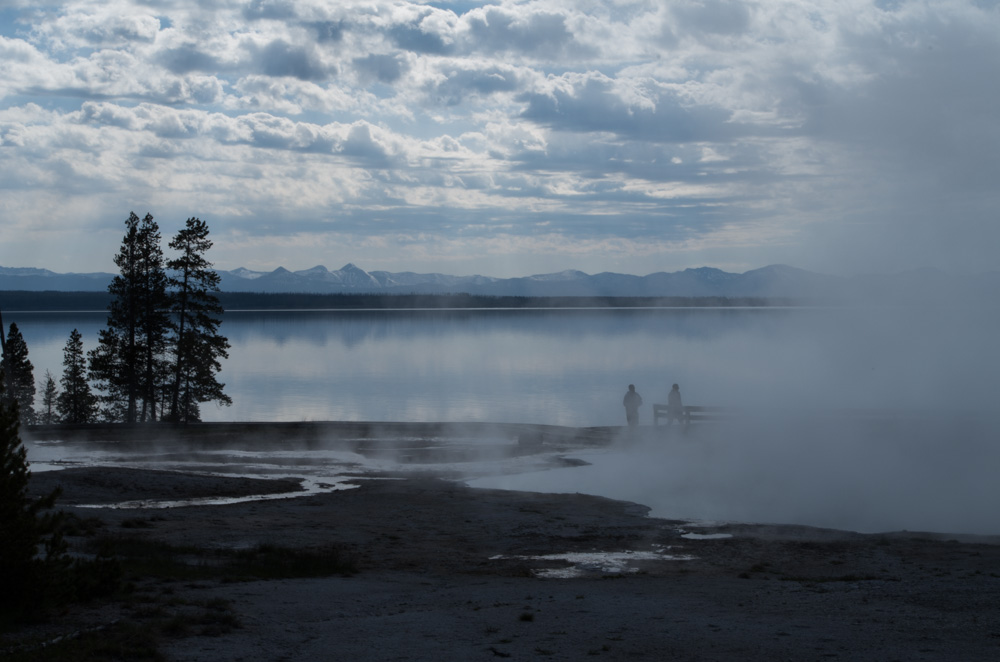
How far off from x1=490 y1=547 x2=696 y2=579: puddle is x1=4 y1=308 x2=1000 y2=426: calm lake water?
3255 cm

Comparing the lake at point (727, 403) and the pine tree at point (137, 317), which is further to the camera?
the pine tree at point (137, 317)

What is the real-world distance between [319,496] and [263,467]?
619 cm

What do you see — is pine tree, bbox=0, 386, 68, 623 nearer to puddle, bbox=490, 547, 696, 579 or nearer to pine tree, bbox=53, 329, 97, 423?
puddle, bbox=490, 547, 696, 579

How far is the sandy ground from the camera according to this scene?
952 cm

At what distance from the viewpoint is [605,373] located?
84188 mm

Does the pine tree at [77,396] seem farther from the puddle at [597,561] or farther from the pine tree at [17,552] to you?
the pine tree at [17,552]

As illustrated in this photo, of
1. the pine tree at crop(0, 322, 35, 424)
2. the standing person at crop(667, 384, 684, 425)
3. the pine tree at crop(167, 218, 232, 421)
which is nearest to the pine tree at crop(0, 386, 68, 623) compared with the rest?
the standing person at crop(667, 384, 684, 425)

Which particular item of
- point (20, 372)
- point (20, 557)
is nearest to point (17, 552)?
point (20, 557)

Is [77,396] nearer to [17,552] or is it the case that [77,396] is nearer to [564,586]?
[564,586]

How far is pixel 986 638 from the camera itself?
9680mm

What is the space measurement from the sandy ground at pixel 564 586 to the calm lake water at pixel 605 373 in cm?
2983

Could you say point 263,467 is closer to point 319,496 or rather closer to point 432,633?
point 319,496

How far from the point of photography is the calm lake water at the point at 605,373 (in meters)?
58.2

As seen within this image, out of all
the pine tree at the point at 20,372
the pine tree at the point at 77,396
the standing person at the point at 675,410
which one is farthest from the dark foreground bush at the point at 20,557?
the pine tree at the point at 77,396
